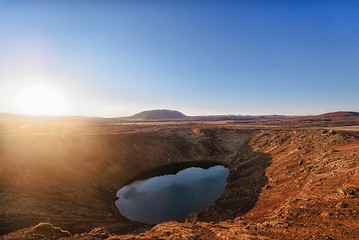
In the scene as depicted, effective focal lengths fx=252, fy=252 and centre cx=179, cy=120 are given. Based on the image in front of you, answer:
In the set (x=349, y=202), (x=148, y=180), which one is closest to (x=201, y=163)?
(x=148, y=180)

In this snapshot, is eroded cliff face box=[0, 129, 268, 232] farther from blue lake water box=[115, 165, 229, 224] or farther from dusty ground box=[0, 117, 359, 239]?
blue lake water box=[115, 165, 229, 224]

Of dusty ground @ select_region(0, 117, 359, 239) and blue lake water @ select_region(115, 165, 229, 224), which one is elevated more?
dusty ground @ select_region(0, 117, 359, 239)

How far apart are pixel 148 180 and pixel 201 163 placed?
2564 cm

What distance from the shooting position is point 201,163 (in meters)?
89.8

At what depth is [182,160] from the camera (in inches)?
3583

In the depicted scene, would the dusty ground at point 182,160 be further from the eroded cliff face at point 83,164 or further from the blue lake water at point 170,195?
the blue lake water at point 170,195

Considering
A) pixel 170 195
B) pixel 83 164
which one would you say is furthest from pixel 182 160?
pixel 83 164

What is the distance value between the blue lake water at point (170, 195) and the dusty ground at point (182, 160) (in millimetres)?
3087

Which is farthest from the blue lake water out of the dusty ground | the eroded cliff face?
the eroded cliff face

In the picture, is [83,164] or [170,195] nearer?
[170,195]

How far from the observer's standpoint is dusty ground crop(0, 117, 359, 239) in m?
24.3

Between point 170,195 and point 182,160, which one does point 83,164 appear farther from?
point 182,160

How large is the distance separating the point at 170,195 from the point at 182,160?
3387 cm

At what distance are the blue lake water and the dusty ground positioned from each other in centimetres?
309
